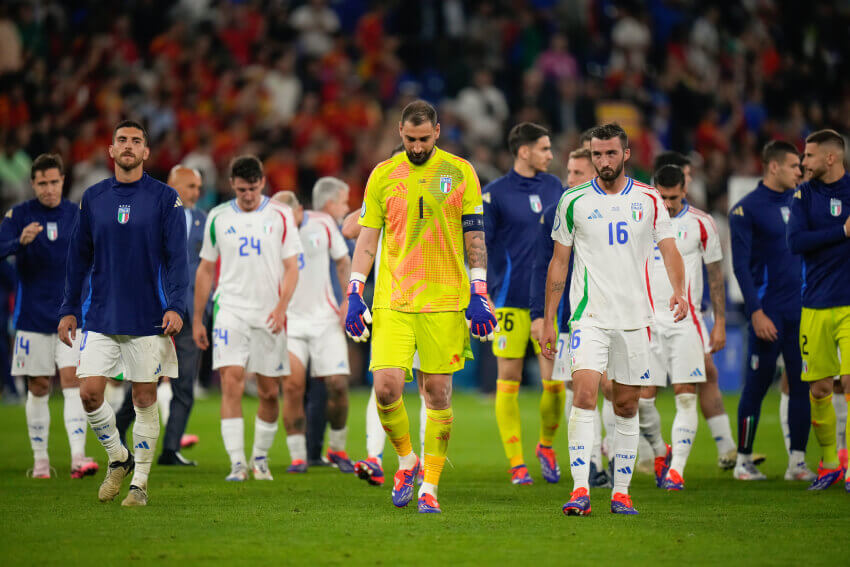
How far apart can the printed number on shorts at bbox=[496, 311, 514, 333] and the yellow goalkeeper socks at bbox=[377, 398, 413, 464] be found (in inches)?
93.0

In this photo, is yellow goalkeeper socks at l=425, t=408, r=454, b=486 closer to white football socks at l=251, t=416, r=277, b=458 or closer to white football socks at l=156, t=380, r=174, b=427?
white football socks at l=251, t=416, r=277, b=458

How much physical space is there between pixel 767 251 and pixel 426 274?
13.7ft

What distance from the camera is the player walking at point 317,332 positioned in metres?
11.4

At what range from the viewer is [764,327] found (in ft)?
34.5

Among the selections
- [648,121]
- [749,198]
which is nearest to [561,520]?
[749,198]

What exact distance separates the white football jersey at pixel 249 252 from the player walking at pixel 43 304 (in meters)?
1.41

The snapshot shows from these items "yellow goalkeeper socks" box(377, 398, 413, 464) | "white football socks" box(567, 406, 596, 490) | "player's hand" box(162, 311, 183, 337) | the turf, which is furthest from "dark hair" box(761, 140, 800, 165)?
"player's hand" box(162, 311, 183, 337)

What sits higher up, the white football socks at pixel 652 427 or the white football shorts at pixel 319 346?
the white football shorts at pixel 319 346

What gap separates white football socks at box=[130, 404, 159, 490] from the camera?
8562 millimetres

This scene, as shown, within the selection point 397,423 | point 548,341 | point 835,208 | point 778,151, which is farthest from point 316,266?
point 835,208

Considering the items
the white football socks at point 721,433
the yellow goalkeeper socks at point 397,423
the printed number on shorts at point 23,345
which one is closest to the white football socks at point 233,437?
the printed number on shorts at point 23,345

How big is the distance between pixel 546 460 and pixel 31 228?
16.7 ft

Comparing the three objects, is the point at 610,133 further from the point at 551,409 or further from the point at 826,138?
the point at 551,409

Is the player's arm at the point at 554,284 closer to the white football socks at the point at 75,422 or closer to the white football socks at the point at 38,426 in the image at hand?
the white football socks at the point at 75,422
